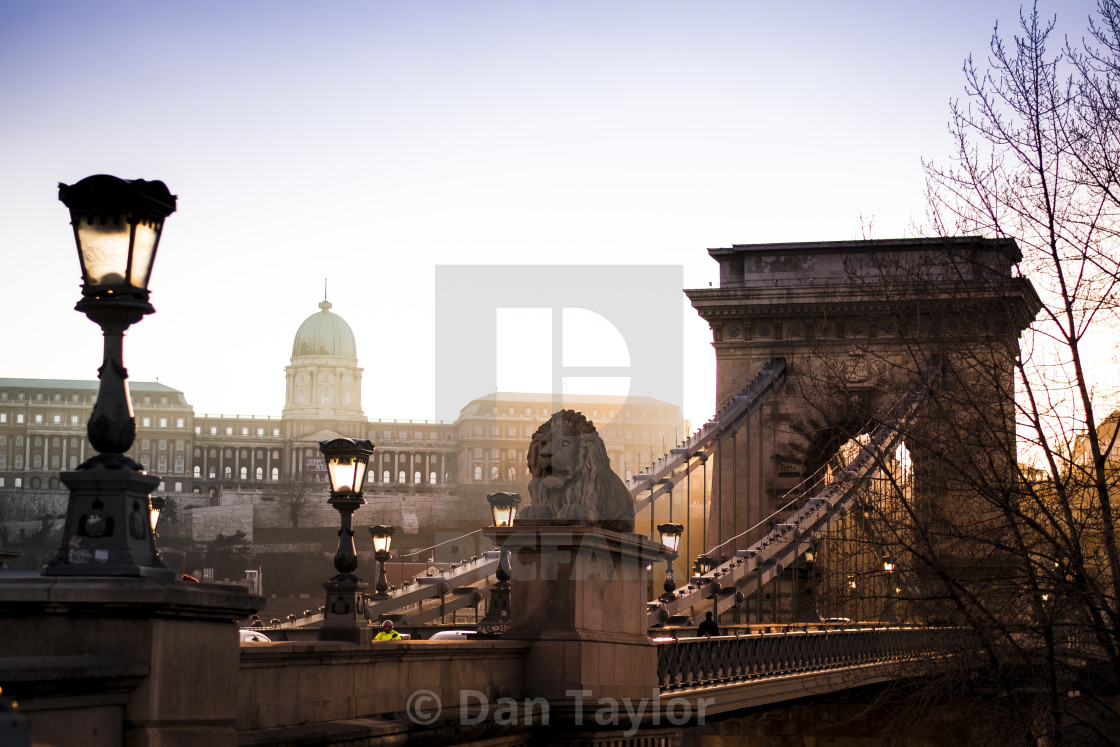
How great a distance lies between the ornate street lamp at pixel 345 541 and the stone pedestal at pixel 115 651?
6.84m

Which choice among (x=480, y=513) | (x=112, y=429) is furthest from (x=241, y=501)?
(x=112, y=429)

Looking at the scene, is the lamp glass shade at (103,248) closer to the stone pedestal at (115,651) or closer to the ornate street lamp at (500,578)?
the stone pedestal at (115,651)

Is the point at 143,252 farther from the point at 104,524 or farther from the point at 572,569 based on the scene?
the point at 572,569

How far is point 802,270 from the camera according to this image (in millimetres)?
51281

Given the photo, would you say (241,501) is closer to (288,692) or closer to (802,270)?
(802,270)

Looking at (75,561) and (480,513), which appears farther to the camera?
(480,513)

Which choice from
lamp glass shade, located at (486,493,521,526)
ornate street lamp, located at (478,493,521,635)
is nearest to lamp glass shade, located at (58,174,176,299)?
ornate street lamp, located at (478,493,521,635)

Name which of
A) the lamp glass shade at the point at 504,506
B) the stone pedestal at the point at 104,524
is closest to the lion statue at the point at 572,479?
the lamp glass shade at the point at 504,506

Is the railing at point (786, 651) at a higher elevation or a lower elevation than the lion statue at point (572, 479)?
lower

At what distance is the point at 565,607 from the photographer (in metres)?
13.0

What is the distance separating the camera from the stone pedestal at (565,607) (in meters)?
12.9

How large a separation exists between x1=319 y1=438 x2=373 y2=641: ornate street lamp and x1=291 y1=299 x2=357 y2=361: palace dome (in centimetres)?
17865

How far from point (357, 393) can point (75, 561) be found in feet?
614

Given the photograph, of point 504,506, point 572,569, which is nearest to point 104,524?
point 572,569
